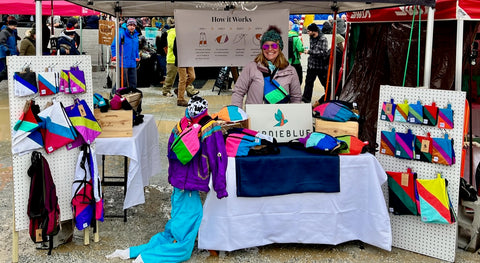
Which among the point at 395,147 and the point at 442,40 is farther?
the point at 442,40

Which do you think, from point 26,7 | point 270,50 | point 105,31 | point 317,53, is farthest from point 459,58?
point 26,7

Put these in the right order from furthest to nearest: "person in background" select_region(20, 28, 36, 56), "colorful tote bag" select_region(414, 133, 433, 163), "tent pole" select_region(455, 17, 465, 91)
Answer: "person in background" select_region(20, 28, 36, 56), "tent pole" select_region(455, 17, 465, 91), "colorful tote bag" select_region(414, 133, 433, 163)

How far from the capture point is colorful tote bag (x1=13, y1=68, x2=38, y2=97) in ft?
12.7

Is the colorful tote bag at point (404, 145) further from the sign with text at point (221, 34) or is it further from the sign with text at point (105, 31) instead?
the sign with text at point (105, 31)

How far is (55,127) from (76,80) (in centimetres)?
45

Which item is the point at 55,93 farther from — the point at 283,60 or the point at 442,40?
the point at 442,40

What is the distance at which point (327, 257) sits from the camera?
427cm

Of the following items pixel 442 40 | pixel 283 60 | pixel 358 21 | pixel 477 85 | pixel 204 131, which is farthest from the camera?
pixel 358 21

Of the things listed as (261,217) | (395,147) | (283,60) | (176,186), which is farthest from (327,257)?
(283,60)

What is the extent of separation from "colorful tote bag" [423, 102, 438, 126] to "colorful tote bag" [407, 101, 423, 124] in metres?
0.03

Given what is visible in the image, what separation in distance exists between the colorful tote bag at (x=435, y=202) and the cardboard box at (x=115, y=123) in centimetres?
264

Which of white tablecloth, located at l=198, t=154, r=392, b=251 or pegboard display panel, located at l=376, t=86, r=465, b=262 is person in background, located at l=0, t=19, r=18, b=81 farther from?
pegboard display panel, located at l=376, t=86, r=465, b=262

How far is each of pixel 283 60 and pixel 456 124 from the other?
1.76 meters

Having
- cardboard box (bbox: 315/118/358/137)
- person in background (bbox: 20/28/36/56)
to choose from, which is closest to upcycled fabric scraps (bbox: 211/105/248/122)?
cardboard box (bbox: 315/118/358/137)
